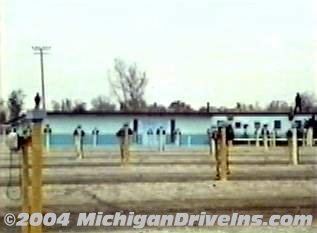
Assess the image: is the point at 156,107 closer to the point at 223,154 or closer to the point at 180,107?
the point at 180,107

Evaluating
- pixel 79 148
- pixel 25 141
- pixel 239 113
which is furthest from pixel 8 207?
pixel 239 113

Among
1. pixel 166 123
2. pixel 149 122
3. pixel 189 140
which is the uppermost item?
pixel 149 122

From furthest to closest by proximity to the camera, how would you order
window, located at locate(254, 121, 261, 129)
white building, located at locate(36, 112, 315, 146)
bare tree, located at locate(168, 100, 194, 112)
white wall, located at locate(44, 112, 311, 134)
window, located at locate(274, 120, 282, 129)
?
bare tree, located at locate(168, 100, 194, 112), white wall, located at locate(44, 112, 311, 134), window, located at locate(274, 120, 282, 129), window, located at locate(254, 121, 261, 129), white building, located at locate(36, 112, 315, 146)

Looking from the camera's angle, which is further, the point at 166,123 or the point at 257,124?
the point at 166,123

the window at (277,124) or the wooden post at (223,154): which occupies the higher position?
the wooden post at (223,154)

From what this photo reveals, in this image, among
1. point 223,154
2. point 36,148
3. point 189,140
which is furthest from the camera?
point 189,140

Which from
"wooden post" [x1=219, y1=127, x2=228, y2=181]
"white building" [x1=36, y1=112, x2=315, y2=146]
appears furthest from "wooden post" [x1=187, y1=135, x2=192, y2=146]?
"wooden post" [x1=219, y1=127, x2=228, y2=181]

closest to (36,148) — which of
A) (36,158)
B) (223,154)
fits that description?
(36,158)

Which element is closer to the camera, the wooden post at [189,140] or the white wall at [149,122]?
the wooden post at [189,140]

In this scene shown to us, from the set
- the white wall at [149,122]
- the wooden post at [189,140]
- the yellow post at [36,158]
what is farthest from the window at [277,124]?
the yellow post at [36,158]

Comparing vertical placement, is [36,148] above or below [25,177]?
above

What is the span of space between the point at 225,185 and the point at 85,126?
204 feet

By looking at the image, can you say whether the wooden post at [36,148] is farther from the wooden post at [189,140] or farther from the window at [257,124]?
the window at [257,124]

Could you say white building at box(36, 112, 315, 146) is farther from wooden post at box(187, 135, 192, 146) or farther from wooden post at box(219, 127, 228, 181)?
wooden post at box(219, 127, 228, 181)
